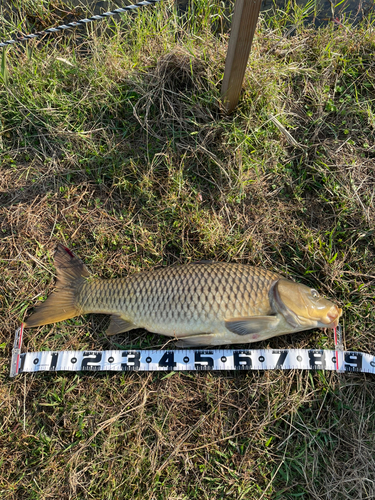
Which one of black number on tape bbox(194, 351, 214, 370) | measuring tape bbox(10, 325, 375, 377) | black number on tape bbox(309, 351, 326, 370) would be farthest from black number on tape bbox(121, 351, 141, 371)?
black number on tape bbox(309, 351, 326, 370)

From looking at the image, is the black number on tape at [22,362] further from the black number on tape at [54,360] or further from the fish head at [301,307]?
the fish head at [301,307]

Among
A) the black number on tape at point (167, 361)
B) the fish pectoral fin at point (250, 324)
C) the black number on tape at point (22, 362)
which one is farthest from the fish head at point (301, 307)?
the black number on tape at point (22, 362)

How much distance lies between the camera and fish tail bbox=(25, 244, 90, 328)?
2.55 meters

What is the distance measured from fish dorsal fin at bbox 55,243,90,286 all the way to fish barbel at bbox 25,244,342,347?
0.30 metres

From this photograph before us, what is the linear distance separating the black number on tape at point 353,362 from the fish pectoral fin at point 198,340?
3.59 feet

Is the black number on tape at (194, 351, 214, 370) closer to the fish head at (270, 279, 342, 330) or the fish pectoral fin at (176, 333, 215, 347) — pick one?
the fish pectoral fin at (176, 333, 215, 347)

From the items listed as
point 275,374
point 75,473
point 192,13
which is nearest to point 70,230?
point 75,473

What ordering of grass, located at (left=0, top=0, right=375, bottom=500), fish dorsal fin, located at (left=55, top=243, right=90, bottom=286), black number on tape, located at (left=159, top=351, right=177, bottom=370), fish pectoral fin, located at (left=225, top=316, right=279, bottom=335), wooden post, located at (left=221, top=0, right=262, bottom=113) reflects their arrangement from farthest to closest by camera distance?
fish dorsal fin, located at (left=55, top=243, right=90, bottom=286), black number on tape, located at (left=159, top=351, right=177, bottom=370), grass, located at (left=0, top=0, right=375, bottom=500), fish pectoral fin, located at (left=225, top=316, right=279, bottom=335), wooden post, located at (left=221, top=0, right=262, bottom=113)

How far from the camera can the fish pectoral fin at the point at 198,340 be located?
233 cm

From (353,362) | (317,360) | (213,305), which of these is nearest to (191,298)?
(213,305)

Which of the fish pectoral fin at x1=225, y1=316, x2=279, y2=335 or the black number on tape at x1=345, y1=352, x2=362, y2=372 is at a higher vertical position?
the fish pectoral fin at x1=225, y1=316, x2=279, y2=335

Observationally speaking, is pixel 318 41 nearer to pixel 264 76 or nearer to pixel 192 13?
pixel 264 76

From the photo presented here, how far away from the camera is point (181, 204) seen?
2.74 metres

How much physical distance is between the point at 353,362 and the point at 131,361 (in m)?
1.74
